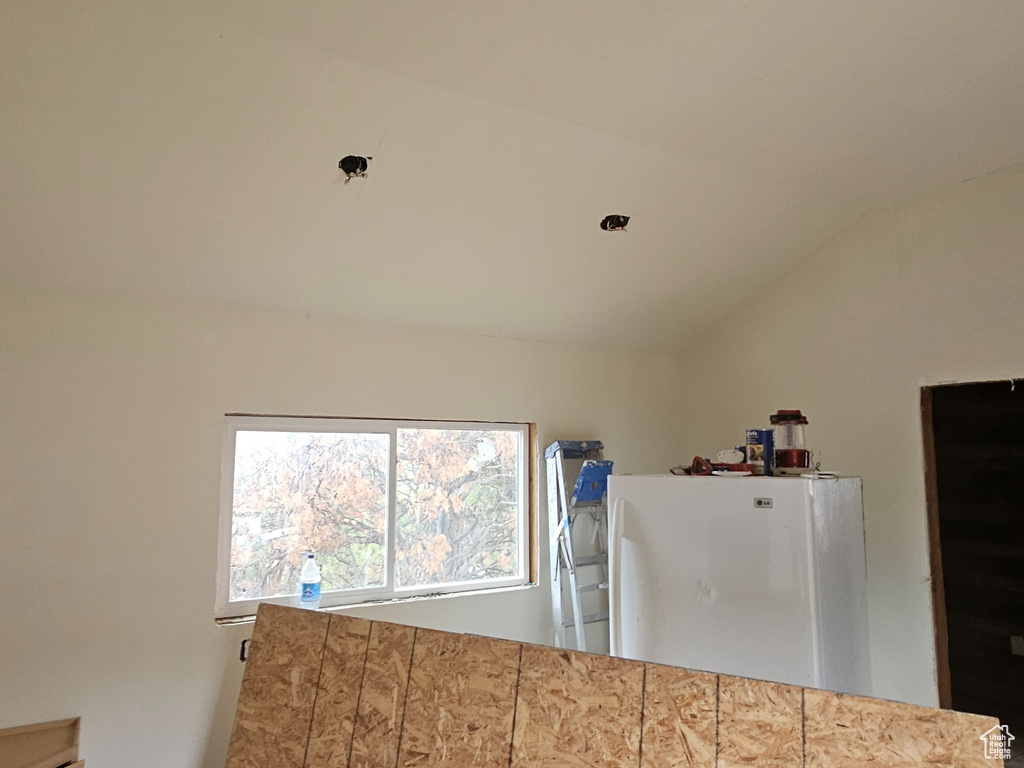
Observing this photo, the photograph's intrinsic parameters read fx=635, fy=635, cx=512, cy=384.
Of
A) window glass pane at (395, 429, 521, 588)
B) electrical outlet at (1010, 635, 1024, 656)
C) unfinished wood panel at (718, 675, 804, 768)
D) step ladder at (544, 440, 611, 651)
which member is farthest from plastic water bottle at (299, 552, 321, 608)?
electrical outlet at (1010, 635, 1024, 656)

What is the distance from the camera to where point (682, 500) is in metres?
2.04

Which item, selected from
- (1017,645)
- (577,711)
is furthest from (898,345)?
(577,711)

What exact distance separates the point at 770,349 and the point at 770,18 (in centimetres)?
186

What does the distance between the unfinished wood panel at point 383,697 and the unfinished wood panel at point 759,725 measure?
76 cm

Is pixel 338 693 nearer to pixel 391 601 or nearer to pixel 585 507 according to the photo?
pixel 391 601

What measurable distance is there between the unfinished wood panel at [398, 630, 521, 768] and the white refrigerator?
2.50 ft

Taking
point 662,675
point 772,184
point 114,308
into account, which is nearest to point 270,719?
point 662,675

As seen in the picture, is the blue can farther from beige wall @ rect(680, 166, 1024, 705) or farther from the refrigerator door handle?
beige wall @ rect(680, 166, 1024, 705)

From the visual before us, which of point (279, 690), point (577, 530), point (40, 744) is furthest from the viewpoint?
point (577, 530)

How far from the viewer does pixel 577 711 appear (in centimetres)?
135

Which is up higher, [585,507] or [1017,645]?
[585,507]

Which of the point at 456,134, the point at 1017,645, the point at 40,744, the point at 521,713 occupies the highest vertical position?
the point at 456,134

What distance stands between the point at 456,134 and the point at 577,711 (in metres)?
1.61

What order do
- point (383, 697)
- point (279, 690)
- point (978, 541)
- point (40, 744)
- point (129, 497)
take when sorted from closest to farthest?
1. point (383, 697)
2. point (279, 690)
3. point (40, 744)
4. point (129, 497)
5. point (978, 541)
